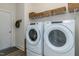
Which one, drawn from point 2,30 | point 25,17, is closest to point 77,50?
point 25,17

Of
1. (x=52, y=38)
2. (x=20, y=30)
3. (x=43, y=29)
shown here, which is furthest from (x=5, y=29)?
(x=52, y=38)

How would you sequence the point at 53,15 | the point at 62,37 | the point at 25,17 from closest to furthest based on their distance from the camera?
the point at 62,37 → the point at 53,15 → the point at 25,17

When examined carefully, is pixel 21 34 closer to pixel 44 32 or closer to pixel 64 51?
pixel 44 32

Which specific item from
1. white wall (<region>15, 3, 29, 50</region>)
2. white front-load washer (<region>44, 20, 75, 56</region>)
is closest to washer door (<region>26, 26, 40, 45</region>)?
white front-load washer (<region>44, 20, 75, 56</region>)

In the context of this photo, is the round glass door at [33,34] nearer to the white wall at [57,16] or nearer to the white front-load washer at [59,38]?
the white front-load washer at [59,38]

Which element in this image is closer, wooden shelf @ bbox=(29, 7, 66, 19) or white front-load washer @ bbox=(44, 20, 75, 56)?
white front-load washer @ bbox=(44, 20, 75, 56)

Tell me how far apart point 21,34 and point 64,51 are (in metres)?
2.16

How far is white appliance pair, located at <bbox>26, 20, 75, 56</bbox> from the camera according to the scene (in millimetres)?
1533

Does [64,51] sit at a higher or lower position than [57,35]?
lower

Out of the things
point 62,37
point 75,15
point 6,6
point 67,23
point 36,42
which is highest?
point 6,6

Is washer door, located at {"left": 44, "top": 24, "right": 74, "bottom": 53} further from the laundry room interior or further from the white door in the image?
the white door

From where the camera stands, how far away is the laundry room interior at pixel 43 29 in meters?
1.58

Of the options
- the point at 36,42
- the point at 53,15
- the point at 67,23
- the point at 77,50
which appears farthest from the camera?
the point at 53,15

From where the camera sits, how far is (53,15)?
7.82 ft
